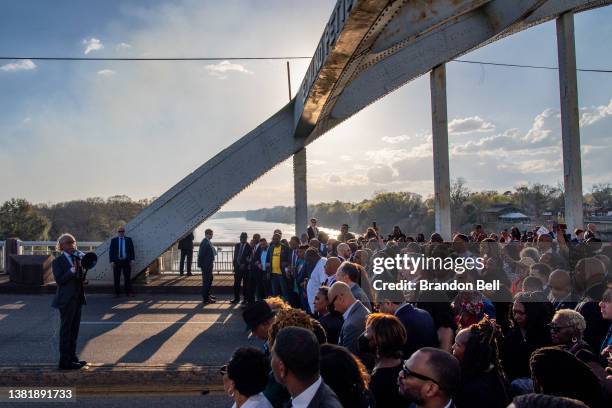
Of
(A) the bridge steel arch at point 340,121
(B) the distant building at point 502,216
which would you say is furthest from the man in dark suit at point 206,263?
(B) the distant building at point 502,216

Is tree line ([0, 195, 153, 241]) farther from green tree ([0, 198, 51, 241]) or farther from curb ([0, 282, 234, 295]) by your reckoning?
curb ([0, 282, 234, 295])

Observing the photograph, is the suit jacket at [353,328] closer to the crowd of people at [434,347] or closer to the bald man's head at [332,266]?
the crowd of people at [434,347]

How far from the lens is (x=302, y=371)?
252cm

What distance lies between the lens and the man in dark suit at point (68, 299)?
6246mm

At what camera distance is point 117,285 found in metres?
12.6

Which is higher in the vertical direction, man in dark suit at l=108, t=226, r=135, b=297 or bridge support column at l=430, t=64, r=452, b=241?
bridge support column at l=430, t=64, r=452, b=241

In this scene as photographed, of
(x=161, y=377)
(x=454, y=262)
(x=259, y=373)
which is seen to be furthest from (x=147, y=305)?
(x=259, y=373)

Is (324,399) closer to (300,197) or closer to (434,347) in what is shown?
(434,347)

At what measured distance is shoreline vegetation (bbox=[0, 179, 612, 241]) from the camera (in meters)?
31.7

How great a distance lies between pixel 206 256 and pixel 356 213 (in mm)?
23883

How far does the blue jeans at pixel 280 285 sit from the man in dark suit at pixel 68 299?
4809 mm

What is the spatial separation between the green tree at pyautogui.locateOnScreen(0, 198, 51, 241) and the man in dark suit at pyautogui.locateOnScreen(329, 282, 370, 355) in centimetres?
3530

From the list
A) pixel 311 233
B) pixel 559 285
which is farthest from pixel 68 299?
pixel 311 233

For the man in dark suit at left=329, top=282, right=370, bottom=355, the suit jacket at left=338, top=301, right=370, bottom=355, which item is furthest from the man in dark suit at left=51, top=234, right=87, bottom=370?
the suit jacket at left=338, top=301, right=370, bottom=355
